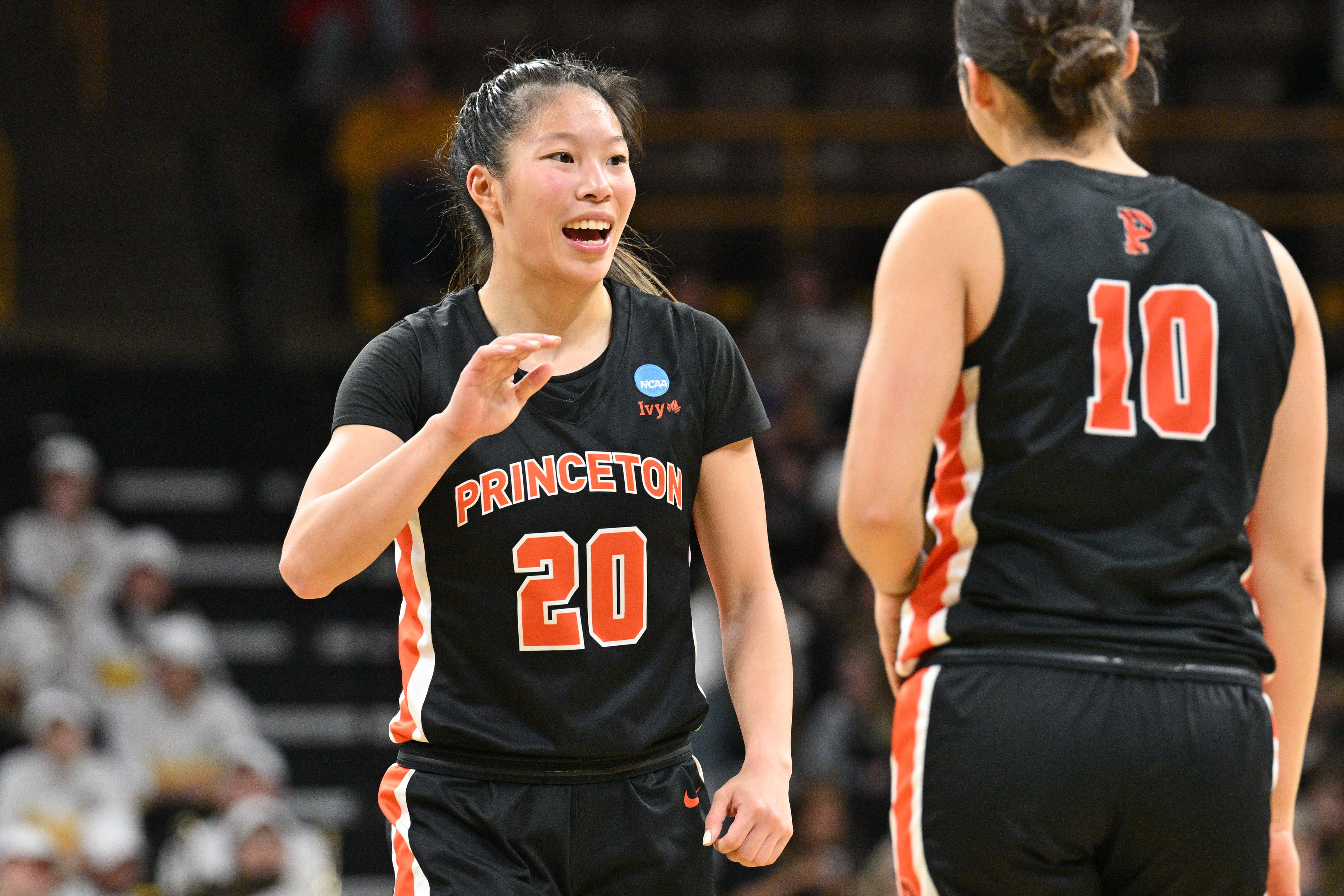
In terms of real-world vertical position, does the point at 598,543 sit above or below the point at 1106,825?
above

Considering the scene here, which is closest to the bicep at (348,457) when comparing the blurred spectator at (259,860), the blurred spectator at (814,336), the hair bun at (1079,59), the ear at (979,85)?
the ear at (979,85)

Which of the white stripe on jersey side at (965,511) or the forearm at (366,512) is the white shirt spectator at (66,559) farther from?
the white stripe on jersey side at (965,511)

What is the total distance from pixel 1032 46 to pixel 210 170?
A: 26.4 ft

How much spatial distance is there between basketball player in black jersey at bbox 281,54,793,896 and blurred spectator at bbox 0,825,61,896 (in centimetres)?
593

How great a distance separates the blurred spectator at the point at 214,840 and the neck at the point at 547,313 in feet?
20.3

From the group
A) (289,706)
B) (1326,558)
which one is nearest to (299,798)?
(289,706)

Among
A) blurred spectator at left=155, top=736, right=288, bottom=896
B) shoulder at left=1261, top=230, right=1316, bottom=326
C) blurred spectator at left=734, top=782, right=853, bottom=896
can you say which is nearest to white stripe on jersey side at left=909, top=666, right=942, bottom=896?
shoulder at left=1261, top=230, right=1316, bottom=326

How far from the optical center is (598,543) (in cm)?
285

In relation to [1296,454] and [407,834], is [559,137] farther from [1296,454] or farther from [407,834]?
[1296,454]

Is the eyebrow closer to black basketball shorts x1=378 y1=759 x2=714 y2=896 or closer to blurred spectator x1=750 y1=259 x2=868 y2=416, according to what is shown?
black basketball shorts x1=378 y1=759 x2=714 y2=896

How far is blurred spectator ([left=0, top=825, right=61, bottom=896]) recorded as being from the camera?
26.5 ft

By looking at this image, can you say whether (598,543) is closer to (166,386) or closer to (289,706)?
(289,706)

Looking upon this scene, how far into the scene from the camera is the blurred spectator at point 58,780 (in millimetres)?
9039

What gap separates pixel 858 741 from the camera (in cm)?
877
